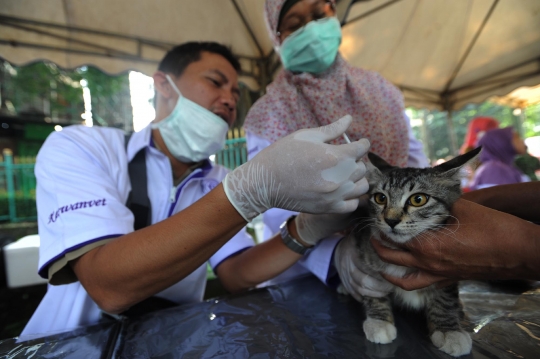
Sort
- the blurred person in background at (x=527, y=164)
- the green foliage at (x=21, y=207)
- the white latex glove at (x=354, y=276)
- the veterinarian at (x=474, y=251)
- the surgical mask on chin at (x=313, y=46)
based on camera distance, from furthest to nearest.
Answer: the green foliage at (x=21, y=207), the blurred person in background at (x=527, y=164), the surgical mask on chin at (x=313, y=46), the white latex glove at (x=354, y=276), the veterinarian at (x=474, y=251)

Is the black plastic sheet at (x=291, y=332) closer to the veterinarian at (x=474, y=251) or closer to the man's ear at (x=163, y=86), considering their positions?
the veterinarian at (x=474, y=251)

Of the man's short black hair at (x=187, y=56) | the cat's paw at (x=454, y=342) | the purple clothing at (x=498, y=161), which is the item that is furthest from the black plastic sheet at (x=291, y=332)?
the purple clothing at (x=498, y=161)

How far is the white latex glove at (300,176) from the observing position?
0.81 metres

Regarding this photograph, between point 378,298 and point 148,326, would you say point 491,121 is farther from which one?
point 148,326

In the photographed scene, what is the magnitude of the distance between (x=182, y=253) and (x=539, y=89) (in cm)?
685

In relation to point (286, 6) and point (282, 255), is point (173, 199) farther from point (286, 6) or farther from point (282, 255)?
point (286, 6)

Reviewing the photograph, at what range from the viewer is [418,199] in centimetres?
85

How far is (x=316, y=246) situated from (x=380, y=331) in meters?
0.48

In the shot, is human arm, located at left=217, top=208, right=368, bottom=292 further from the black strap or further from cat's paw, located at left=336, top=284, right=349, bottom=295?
the black strap

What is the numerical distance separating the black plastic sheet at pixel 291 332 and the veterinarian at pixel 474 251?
159mm

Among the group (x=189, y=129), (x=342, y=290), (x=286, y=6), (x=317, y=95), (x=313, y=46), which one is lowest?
(x=342, y=290)

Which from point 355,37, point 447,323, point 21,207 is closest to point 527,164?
point 355,37

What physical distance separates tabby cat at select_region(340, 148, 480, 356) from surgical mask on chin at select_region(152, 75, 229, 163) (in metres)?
0.86

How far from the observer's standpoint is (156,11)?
7.80 ft
